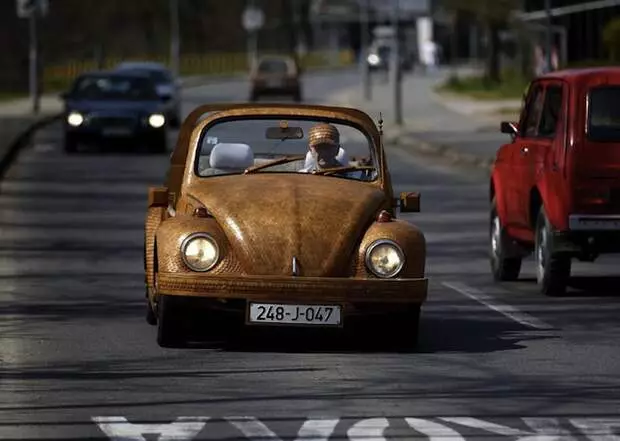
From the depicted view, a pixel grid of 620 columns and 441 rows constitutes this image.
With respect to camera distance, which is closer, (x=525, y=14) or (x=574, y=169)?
(x=574, y=169)

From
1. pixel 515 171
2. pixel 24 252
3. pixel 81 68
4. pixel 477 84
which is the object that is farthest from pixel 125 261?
pixel 81 68

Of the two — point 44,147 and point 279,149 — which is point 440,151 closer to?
point 44,147

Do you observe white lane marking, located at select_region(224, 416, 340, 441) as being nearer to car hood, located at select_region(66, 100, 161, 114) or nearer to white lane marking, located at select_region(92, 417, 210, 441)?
white lane marking, located at select_region(92, 417, 210, 441)

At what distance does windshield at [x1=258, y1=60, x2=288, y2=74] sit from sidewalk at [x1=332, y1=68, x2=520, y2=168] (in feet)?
6.56

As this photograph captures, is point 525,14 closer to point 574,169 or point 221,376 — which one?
point 574,169

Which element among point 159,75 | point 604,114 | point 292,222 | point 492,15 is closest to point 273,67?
point 492,15

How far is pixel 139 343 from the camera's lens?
1257 centimetres

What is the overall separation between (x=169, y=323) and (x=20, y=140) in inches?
1093

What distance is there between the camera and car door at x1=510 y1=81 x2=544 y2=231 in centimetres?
1627

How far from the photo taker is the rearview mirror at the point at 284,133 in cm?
1332

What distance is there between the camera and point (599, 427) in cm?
949

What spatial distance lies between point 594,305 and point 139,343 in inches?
157

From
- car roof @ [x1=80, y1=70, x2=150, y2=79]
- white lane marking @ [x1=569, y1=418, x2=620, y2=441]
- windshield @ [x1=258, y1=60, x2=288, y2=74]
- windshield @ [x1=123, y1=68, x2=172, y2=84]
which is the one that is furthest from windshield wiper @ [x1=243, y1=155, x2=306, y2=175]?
windshield @ [x1=258, y1=60, x2=288, y2=74]

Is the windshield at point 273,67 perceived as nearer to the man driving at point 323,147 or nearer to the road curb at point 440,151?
the road curb at point 440,151
